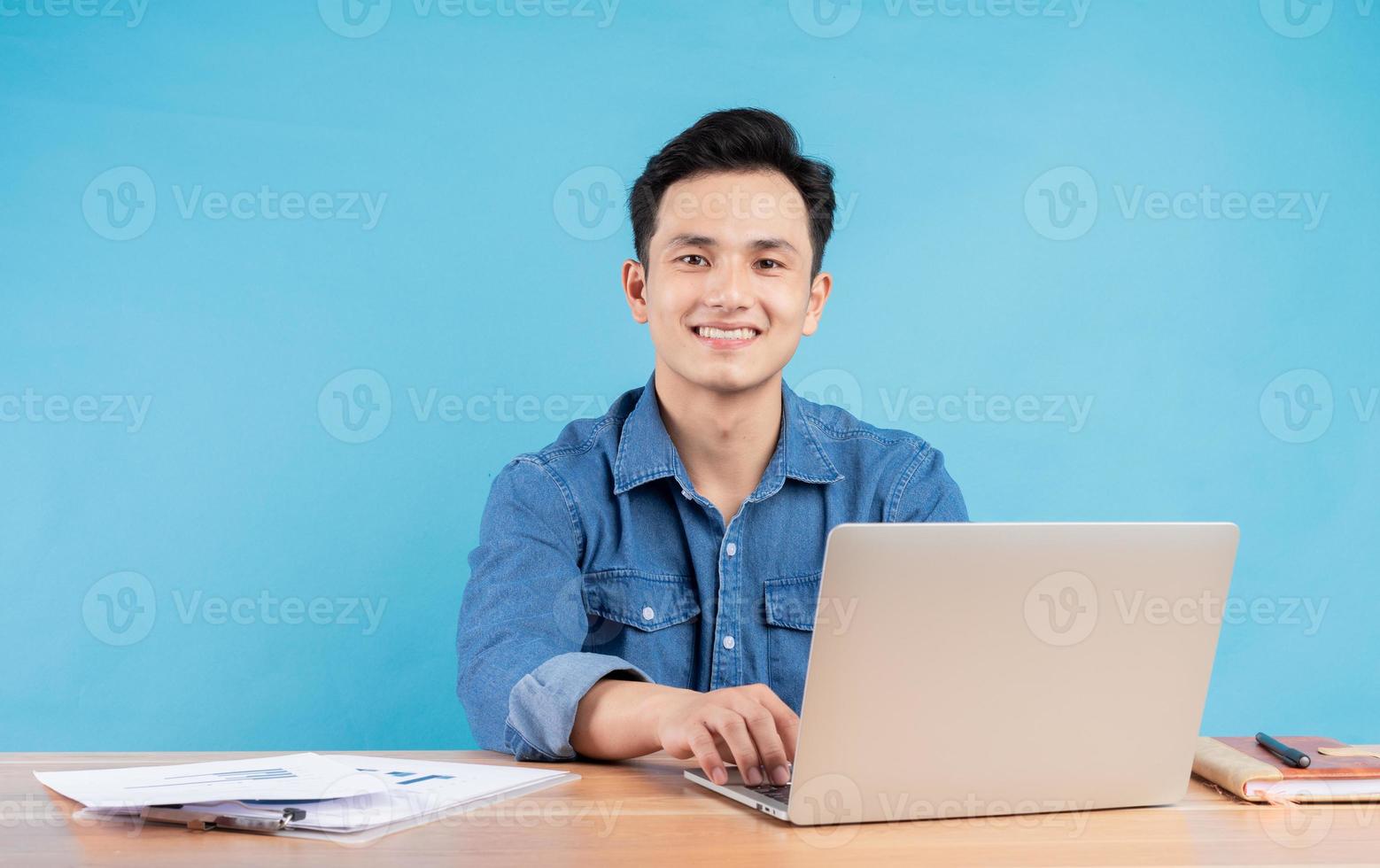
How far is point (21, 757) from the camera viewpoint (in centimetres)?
125

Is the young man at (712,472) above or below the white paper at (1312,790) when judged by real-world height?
above

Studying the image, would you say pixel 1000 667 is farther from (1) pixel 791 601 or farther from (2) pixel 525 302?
(2) pixel 525 302

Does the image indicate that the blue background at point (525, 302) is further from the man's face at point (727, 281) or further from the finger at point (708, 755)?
the finger at point (708, 755)

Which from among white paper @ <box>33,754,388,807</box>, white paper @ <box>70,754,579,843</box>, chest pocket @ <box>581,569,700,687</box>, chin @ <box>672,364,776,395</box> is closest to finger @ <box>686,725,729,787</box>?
white paper @ <box>70,754,579,843</box>

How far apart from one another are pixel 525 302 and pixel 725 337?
3.46ft

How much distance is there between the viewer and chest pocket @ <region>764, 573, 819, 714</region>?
5.80ft

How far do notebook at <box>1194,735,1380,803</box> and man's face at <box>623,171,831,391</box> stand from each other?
81 centimetres

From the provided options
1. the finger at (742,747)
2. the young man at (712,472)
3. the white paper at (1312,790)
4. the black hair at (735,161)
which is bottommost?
the finger at (742,747)

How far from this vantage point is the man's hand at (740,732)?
1.07 meters

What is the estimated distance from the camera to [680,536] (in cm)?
178

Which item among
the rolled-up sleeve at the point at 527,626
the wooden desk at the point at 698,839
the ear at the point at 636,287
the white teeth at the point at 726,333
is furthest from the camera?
the ear at the point at 636,287

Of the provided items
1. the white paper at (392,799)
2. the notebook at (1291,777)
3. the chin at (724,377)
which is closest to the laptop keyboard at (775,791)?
the white paper at (392,799)

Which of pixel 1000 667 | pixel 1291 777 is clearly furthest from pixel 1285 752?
pixel 1000 667

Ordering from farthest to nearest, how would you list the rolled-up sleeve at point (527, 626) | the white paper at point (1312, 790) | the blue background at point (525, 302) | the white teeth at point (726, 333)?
the blue background at point (525, 302) < the white teeth at point (726, 333) < the rolled-up sleeve at point (527, 626) < the white paper at point (1312, 790)
